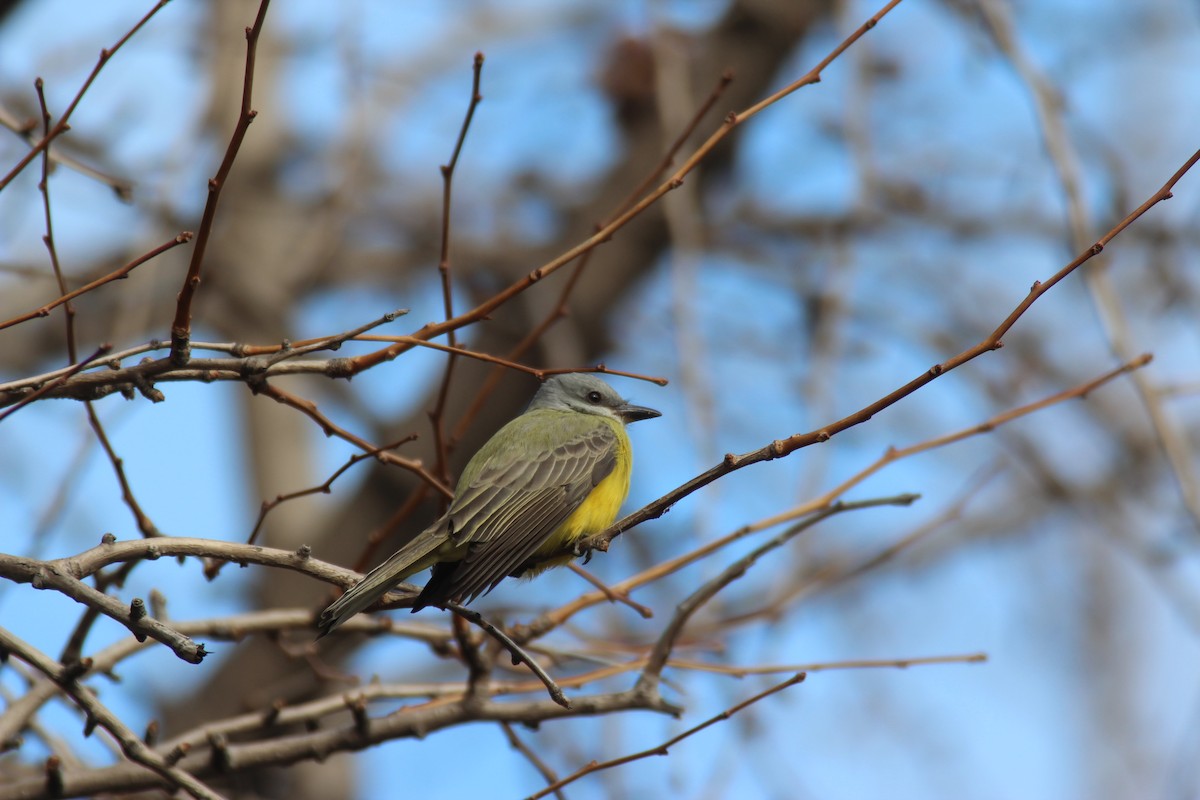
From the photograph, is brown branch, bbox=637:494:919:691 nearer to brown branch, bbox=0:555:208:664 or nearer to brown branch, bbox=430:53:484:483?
brown branch, bbox=430:53:484:483

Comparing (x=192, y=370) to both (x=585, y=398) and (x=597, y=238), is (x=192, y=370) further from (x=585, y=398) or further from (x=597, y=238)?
(x=585, y=398)

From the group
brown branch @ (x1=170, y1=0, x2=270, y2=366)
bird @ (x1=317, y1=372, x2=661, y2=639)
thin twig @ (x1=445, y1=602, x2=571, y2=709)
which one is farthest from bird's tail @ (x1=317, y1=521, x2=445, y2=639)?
brown branch @ (x1=170, y1=0, x2=270, y2=366)

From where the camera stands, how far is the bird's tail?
9.21 ft

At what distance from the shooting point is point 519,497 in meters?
3.78

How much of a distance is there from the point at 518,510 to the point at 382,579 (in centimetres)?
83

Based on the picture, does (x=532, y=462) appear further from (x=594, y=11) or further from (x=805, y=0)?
(x=594, y=11)

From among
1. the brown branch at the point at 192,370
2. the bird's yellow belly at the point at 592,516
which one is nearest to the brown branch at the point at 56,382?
the brown branch at the point at 192,370

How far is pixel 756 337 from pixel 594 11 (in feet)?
11.7

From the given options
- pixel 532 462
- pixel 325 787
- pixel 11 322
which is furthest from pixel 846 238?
pixel 325 787

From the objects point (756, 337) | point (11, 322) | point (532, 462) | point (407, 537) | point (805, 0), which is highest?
point (805, 0)

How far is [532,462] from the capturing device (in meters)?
4.03

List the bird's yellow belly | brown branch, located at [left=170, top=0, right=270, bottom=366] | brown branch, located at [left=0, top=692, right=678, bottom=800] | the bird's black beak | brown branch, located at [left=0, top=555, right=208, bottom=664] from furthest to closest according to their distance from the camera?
the bird's black beak → the bird's yellow belly → brown branch, located at [left=0, top=692, right=678, bottom=800] → brown branch, located at [left=0, top=555, right=208, bottom=664] → brown branch, located at [left=170, top=0, right=270, bottom=366]

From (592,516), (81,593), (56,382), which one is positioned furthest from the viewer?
(592,516)

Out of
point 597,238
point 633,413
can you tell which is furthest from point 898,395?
point 633,413
